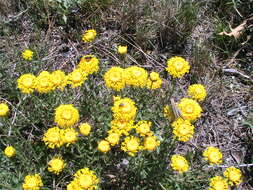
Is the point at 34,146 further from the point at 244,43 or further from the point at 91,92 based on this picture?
the point at 244,43

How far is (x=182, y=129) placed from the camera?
9.27 ft

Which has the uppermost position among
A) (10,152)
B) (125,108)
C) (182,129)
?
(125,108)

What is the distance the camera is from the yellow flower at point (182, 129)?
2824mm

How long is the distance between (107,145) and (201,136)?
1461mm

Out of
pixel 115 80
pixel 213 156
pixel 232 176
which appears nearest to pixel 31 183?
pixel 115 80

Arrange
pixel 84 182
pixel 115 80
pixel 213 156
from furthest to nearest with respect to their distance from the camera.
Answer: pixel 115 80 < pixel 213 156 < pixel 84 182

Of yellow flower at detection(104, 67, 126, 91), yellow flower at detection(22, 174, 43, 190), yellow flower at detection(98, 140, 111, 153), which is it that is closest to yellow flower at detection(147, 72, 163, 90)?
yellow flower at detection(104, 67, 126, 91)

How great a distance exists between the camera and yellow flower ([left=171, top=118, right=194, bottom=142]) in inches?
111

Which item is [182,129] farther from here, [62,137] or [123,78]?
[62,137]

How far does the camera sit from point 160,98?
376 cm

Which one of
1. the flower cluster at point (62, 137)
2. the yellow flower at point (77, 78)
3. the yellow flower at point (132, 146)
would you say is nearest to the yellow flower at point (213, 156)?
the yellow flower at point (132, 146)

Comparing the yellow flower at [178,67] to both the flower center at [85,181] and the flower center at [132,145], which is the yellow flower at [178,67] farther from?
the flower center at [85,181]

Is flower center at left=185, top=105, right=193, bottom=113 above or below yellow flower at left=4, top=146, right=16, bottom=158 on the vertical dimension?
above

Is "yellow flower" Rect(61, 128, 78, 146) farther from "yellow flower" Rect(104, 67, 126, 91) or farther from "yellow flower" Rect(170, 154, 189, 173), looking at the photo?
"yellow flower" Rect(170, 154, 189, 173)
